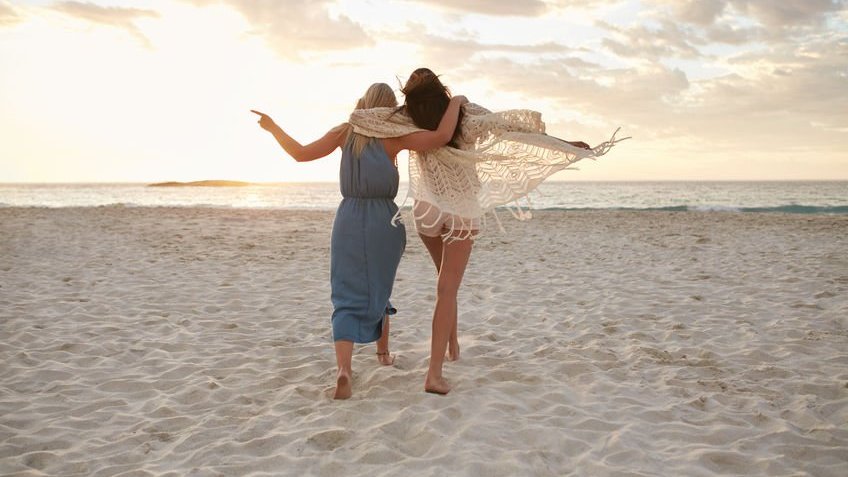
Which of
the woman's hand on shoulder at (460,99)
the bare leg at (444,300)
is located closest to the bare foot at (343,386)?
the bare leg at (444,300)

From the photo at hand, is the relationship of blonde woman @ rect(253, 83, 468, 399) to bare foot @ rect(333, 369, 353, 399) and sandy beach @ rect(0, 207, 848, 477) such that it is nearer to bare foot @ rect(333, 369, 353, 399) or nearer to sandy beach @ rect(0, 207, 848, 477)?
bare foot @ rect(333, 369, 353, 399)

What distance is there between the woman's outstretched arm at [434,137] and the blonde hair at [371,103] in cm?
14

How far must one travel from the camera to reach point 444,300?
3.57 m

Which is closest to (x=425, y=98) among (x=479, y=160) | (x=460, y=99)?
(x=460, y=99)

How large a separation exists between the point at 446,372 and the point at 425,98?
1.84m

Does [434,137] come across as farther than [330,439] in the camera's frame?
Yes

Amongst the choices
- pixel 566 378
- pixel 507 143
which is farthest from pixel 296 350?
pixel 507 143

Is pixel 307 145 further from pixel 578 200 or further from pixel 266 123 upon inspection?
pixel 578 200

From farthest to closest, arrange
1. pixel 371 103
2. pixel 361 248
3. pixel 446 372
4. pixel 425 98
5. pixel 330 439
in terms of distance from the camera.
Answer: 1. pixel 446 372
2. pixel 361 248
3. pixel 371 103
4. pixel 425 98
5. pixel 330 439

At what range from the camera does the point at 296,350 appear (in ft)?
15.3

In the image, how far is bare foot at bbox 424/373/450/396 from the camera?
353 cm

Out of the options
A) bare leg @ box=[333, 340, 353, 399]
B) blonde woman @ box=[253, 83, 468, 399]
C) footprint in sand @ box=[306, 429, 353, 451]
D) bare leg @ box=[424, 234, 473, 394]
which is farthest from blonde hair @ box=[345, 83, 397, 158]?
footprint in sand @ box=[306, 429, 353, 451]

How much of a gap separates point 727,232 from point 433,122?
477 inches

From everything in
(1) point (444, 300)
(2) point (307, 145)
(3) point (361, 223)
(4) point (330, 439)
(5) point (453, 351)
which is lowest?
(4) point (330, 439)
